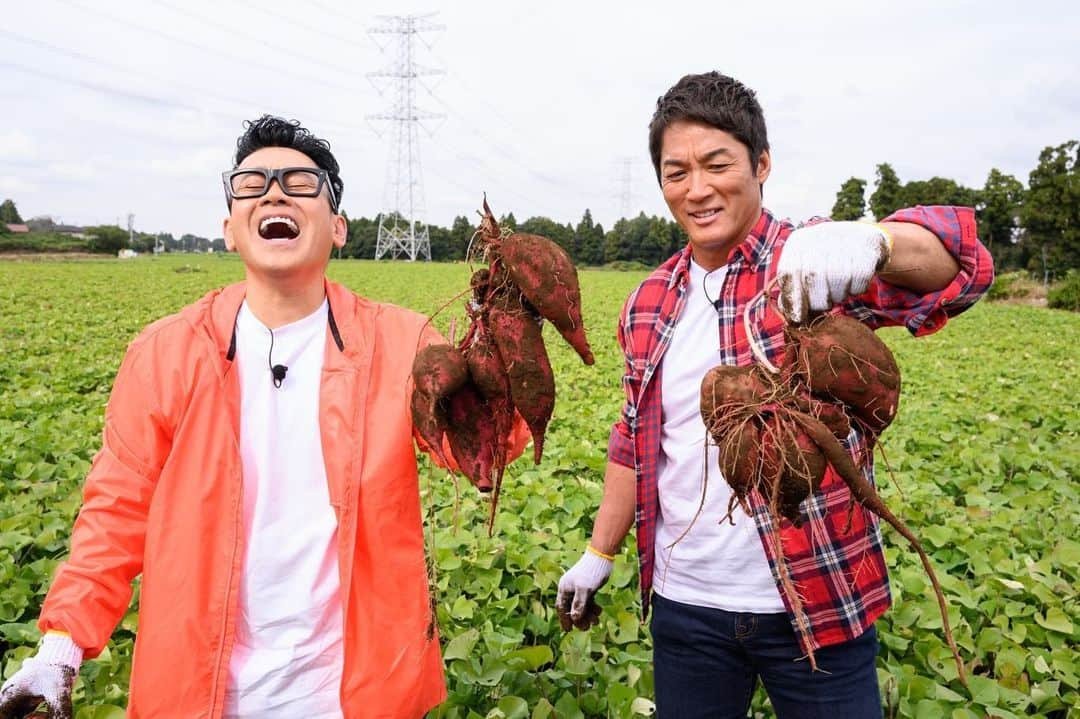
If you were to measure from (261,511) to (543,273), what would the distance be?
A: 2.88 feet

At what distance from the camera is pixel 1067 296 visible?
82.9 feet

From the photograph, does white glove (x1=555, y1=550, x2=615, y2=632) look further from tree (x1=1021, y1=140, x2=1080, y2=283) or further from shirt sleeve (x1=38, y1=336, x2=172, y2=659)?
tree (x1=1021, y1=140, x2=1080, y2=283)

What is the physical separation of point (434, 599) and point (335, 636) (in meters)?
0.25

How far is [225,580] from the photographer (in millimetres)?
1617

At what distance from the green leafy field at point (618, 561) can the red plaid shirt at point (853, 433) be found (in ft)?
2.29

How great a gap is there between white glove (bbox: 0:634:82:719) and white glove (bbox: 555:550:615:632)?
1.26 meters

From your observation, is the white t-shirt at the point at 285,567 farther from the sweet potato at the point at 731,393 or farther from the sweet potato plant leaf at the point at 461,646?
the sweet potato plant leaf at the point at 461,646

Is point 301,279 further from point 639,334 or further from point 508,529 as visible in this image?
point 508,529

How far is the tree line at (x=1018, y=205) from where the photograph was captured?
3578 cm

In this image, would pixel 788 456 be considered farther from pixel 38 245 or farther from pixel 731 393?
pixel 38 245

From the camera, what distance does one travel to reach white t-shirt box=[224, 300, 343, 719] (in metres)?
1.63

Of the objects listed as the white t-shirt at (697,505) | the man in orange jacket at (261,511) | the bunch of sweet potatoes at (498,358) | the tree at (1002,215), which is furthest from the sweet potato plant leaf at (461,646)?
the tree at (1002,215)

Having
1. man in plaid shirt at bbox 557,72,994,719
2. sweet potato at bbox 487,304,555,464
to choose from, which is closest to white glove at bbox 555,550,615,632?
man in plaid shirt at bbox 557,72,994,719

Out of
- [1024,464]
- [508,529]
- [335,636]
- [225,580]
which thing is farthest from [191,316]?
[1024,464]
